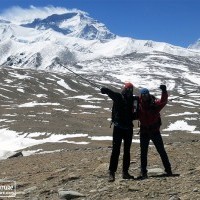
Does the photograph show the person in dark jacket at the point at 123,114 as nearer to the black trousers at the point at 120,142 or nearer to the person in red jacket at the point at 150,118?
the black trousers at the point at 120,142

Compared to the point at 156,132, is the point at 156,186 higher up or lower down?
lower down

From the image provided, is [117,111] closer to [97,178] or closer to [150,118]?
[150,118]

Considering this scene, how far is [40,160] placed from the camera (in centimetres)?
2273

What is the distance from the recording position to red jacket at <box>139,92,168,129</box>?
48.4ft

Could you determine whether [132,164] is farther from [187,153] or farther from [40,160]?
[40,160]

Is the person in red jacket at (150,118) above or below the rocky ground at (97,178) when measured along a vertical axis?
above

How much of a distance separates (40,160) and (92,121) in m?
101

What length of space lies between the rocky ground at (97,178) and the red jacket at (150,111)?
5.67 ft

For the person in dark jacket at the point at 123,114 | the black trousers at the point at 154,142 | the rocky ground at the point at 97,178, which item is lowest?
the rocky ground at the point at 97,178

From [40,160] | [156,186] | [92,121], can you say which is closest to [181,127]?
[92,121]

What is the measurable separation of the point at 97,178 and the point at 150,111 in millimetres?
2997

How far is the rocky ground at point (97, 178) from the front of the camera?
12.9 metres

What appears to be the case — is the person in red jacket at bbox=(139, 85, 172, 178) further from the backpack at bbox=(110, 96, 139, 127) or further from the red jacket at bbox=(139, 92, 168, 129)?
the backpack at bbox=(110, 96, 139, 127)

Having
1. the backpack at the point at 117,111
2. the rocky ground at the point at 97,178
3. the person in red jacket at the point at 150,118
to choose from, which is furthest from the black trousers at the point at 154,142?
the backpack at the point at 117,111
